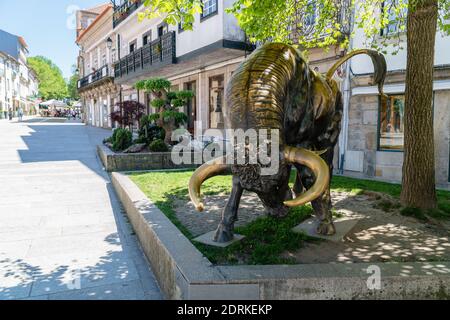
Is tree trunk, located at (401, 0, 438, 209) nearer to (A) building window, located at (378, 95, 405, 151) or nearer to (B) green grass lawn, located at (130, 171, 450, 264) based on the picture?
(B) green grass lawn, located at (130, 171, 450, 264)

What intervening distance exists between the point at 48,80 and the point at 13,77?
2745 cm

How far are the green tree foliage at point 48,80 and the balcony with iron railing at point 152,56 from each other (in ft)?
239

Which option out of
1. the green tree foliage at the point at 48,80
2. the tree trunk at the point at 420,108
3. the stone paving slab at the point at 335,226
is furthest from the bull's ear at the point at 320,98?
the green tree foliage at the point at 48,80

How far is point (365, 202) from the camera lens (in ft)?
20.6

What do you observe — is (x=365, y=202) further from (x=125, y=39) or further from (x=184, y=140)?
(x=125, y=39)

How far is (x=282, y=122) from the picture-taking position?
316 cm

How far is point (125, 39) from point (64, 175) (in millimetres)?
16914

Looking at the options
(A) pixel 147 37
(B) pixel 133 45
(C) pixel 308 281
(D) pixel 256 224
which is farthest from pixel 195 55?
(C) pixel 308 281

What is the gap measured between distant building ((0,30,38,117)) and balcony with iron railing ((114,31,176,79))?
37.7 m

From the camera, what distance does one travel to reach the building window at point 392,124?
998cm

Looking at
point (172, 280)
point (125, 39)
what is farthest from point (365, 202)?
point (125, 39)

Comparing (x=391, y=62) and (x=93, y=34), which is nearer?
(x=391, y=62)

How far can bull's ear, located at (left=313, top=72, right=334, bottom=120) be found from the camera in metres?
4.05

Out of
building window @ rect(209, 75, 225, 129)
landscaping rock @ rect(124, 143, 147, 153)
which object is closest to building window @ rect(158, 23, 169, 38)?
building window @ rect(209, 75, 225, 129)
